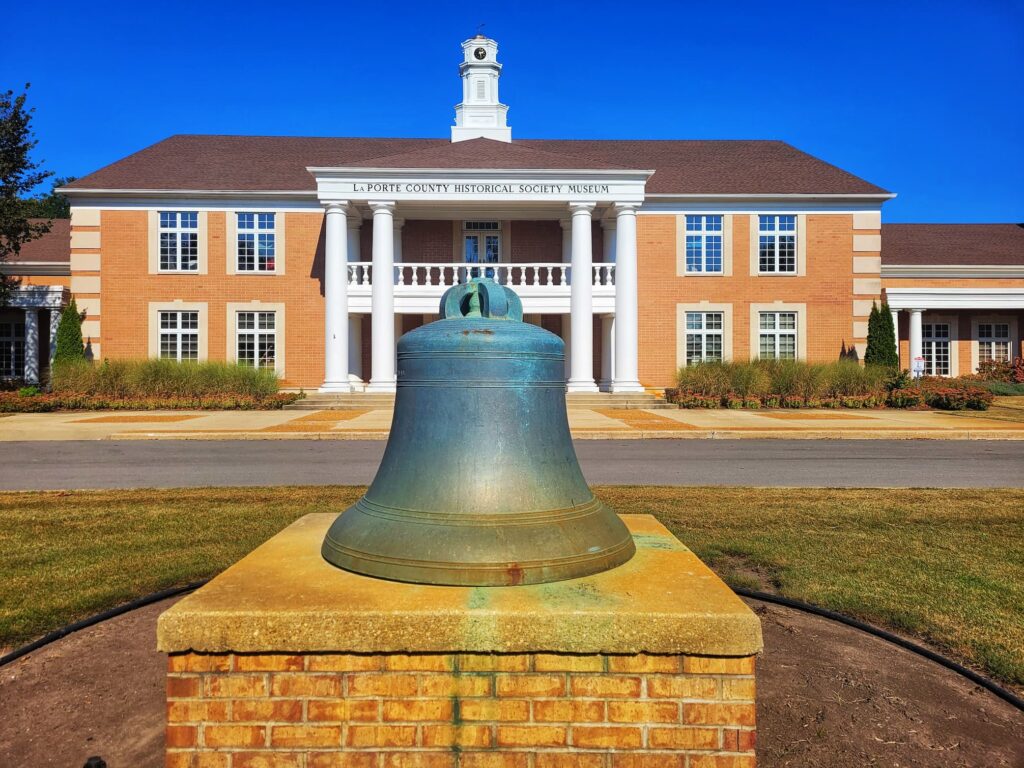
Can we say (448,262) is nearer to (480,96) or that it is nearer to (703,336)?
(480,96)

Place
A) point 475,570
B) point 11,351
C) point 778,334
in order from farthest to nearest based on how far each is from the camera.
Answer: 1. point 11,351
2. point 778,334
3. point 475,570

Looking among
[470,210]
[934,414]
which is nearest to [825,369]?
[934,414]

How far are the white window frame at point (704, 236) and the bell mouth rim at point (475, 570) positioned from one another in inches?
1078

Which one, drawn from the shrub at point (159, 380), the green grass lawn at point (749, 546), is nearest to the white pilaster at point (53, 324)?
the shrub at point (159, 380)

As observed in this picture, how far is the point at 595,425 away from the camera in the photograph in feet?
54.5

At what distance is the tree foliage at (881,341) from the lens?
27422 millimetres

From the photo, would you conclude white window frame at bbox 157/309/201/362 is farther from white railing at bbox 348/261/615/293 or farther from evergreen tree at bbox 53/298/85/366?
white railing at bbox 348/261/615/293

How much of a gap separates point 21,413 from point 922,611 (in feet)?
75.8

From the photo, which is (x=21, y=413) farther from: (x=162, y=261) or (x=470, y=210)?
(x=470, y=210)

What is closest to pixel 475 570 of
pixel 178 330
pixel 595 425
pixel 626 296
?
pixel 595 425

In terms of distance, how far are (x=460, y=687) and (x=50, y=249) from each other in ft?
132

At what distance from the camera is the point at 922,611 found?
4453mm

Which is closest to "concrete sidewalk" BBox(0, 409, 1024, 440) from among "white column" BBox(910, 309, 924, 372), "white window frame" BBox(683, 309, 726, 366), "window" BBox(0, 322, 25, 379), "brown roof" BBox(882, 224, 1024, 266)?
"white window frame" BBox(683, 309, 726, 366)

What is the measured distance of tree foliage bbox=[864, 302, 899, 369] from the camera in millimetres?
27422
